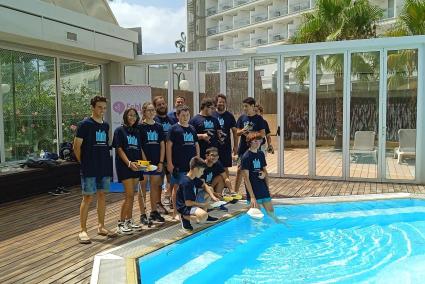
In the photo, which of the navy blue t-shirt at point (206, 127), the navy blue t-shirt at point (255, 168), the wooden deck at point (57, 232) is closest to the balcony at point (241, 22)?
the wooden deck at point (57, 232)

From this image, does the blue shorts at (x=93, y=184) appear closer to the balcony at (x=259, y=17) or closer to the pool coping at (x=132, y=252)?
the pool coping at (x=132, y=252)

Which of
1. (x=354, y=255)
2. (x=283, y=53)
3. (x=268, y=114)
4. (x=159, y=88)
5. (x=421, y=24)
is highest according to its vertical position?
(x=421, y=24)

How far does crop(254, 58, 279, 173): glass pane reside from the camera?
8.75 metres

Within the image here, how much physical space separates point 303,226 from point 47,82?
5609 mm

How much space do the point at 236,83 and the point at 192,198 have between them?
472 cm

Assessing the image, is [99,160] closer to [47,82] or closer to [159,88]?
[47,82]

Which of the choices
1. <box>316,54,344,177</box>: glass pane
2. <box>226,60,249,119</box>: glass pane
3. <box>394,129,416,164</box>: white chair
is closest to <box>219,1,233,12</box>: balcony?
<box>226,60,249,119</box>: glass pane

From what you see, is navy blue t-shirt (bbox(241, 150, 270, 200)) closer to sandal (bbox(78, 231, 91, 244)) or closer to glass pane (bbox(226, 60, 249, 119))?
sandal (bbox(78, 231, 91, 244))

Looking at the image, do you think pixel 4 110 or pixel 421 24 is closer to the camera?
pixel 4 110

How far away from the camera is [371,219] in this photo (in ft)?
19.7

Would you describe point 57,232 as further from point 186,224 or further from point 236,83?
point 236,83

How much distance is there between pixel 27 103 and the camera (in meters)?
7.84

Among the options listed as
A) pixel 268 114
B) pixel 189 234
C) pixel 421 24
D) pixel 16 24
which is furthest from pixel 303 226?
pixel 421 24

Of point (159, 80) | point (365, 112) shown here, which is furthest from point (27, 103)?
point (365, 112)
